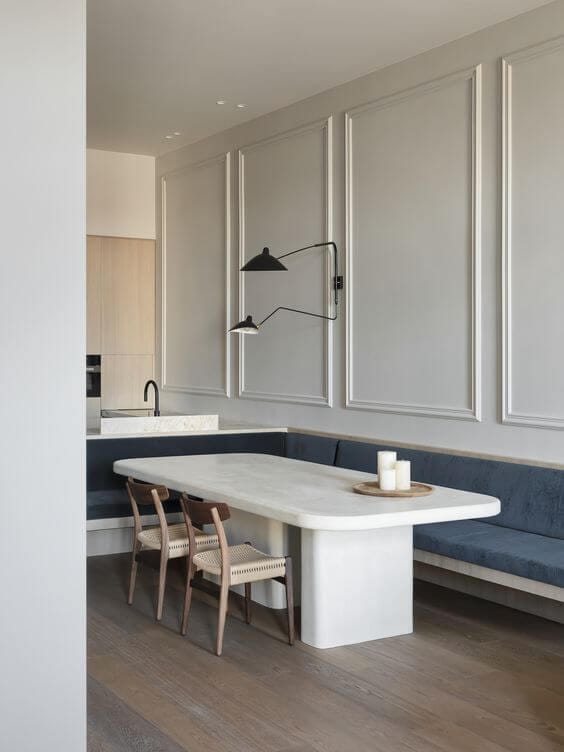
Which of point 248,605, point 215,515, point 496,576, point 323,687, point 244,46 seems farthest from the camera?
point 244,46

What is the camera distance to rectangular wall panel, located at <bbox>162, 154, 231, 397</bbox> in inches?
290

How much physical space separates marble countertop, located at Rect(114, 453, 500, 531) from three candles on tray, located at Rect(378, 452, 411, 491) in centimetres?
14

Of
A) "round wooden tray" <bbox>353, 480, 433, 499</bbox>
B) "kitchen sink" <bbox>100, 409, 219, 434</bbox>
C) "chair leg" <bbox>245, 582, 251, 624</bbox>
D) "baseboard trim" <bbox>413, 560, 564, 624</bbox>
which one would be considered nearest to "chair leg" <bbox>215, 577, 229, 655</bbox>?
"chair leg" <bbox>245, 582, 251, 624</bbox>

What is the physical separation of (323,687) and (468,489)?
1712mm

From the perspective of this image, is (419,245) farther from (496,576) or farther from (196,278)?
(196,278)

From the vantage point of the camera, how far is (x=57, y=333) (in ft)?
7.86

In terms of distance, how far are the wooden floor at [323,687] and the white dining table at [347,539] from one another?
0.12 m

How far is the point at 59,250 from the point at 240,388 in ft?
Answer: 15.6

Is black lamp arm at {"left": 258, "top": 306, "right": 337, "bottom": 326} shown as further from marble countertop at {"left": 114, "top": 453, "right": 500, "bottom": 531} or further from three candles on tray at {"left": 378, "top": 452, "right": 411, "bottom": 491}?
three candles on tray at {"left": 378, "top": 452, "right": 411, "bottom": 491}

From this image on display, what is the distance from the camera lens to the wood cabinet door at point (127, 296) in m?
8.16

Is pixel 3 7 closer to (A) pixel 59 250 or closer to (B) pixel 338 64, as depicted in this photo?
(A) pixel 59 250

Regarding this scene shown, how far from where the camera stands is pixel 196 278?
772 centimetres

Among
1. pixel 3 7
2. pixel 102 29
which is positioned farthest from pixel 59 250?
pixel 102 29

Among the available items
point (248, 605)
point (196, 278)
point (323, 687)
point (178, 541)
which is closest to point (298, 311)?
point (196, 278)
